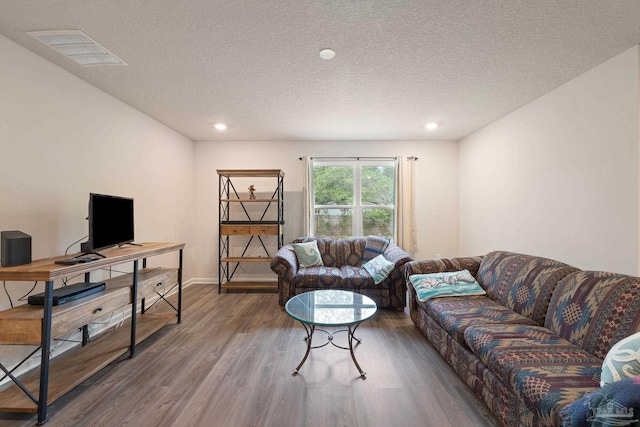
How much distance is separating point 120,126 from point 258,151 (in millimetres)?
2004

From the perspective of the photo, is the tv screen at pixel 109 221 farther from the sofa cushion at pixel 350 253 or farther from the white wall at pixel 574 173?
the white wall at pixel 574 173

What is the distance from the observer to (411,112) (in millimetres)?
3301

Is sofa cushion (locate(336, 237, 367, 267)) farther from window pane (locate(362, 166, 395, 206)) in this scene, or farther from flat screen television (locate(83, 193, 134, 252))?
flat screen television (locate(83, 193, 134, 252))

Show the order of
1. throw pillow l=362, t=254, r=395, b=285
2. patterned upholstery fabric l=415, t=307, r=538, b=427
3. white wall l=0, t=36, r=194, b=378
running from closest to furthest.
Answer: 1. patterned upholstery fabric l=415, t=307, r=538, b=427
2. white wall l=0, t=36, r=194, b=378
3. throw pillow l=362, t=254, r=395, b=285

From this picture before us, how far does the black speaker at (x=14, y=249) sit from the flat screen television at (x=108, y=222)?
1.05 ft

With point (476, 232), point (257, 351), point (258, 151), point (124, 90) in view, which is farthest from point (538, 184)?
point (124, 90)

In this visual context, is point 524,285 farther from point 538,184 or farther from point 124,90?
point 124,90

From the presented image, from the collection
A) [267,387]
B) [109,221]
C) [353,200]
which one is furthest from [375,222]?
[109,221]

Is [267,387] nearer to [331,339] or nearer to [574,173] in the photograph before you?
[331,339]

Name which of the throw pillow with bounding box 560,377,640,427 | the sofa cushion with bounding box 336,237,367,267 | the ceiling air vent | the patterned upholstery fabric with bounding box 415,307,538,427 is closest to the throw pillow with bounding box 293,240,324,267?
the sofa cushion with bounding box 336,237,367,267

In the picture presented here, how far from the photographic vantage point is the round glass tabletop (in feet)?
6.57

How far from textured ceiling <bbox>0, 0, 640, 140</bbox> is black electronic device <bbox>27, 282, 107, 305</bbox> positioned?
183 cm

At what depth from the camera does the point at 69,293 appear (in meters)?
1.83

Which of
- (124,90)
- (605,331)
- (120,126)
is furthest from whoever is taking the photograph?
(120,126)
